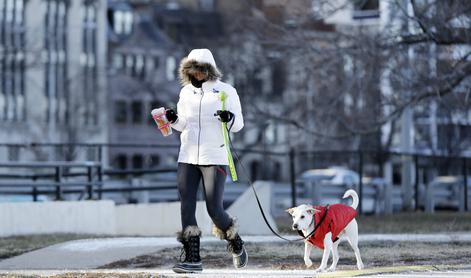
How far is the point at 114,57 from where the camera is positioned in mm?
101125

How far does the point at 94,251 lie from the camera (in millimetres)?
16031

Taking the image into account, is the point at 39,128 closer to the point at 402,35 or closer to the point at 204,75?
the point at 402,35

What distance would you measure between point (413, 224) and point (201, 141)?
512 inches

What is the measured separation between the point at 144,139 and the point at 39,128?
13140 millimetres

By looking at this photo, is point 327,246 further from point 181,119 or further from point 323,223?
point 181,119

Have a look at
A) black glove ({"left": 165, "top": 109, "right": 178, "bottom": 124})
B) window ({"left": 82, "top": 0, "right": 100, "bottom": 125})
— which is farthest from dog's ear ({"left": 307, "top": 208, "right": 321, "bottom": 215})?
window ({"left": 82, "top": 0, "right": 100, "bottom": 125})

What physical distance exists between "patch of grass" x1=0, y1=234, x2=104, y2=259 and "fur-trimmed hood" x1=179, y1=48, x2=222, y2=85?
445 centimetres

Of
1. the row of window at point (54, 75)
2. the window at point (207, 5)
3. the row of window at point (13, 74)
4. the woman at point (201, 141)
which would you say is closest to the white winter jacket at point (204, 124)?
the woman at point (201, 141)

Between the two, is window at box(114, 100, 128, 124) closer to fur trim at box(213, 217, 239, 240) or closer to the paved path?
the paved path

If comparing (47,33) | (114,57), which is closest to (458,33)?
(47,33)

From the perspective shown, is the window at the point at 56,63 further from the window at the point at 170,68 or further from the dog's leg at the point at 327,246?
the dog's leg at the point at 327,246

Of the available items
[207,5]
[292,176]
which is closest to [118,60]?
[207,5]

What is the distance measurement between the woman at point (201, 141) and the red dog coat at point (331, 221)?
2.47ft

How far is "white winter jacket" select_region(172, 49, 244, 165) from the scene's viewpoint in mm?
12359
